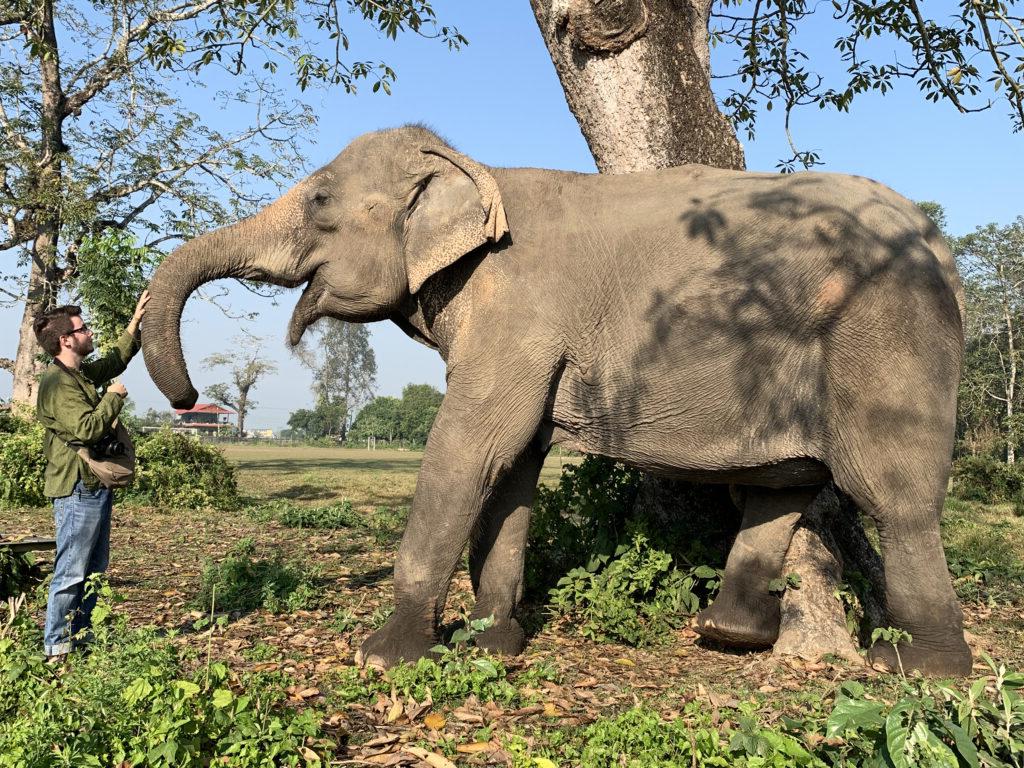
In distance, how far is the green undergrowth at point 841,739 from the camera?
3.12m

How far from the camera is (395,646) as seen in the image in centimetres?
515

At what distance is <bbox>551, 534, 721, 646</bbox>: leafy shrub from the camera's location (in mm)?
6074

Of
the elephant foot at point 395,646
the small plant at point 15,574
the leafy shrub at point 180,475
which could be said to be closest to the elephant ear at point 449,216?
the elephant foot at point 395,646

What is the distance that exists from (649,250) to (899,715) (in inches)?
121

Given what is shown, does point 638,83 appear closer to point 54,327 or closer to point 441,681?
point 54,327

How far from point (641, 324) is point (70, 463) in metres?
3.46

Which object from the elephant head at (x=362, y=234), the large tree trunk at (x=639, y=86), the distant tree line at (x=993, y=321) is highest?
the distant tree line at (x=993, y=321)

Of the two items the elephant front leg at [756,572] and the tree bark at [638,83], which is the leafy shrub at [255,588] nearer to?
the elephant front leg at [756,572]

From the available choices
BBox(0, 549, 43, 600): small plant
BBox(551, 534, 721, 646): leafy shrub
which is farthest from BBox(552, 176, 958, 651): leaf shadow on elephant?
BBox(0, 549, 43, 600): small plant

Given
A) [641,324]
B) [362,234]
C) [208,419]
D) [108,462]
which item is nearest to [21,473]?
[108,462]

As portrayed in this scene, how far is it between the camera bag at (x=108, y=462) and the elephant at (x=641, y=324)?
1.31ft

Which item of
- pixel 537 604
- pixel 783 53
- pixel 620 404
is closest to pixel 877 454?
pixel 620 404

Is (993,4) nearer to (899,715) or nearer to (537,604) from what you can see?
(537,604)

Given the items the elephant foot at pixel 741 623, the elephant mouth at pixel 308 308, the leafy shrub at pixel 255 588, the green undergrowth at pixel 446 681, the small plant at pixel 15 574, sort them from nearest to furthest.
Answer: the green undergrowth at pixel 446 681, the elephant mouth at pixel 308 308, the elephant foot at pixel 741 623, the small plant at pixel 15 574, the leafy shrub at pixel 255 588
